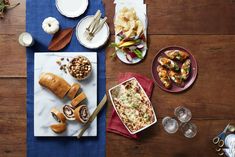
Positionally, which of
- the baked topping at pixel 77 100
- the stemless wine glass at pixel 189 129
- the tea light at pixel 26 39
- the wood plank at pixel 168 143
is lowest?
the wood plank at pixel 168 143

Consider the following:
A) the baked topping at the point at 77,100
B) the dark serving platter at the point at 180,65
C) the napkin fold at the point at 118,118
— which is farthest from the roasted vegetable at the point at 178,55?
the baked topping at the point at 77,100

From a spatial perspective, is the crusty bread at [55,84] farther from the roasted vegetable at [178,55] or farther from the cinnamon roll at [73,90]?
the roasted vegetable at [178,55]

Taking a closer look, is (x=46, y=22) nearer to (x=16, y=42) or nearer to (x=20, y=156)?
(x=16, y=42)

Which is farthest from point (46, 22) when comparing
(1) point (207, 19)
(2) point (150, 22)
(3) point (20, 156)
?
(1) point (207, 19)

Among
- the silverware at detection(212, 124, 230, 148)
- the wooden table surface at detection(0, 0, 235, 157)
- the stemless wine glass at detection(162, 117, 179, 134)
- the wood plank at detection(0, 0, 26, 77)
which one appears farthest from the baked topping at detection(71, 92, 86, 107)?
the silverware at detection(212, 124, 230, 148)

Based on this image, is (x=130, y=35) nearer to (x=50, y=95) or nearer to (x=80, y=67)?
(x=80, y=67)

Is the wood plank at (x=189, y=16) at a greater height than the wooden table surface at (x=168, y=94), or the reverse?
the wood plank at (x=189, y=16)
